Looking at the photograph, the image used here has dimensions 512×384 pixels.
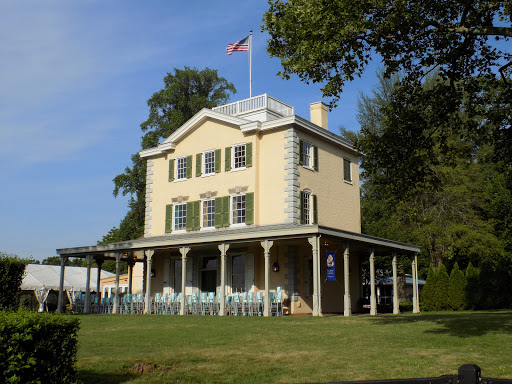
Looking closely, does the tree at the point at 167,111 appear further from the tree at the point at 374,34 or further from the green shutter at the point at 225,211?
the tree at the point at 374,34

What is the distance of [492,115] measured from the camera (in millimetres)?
13094

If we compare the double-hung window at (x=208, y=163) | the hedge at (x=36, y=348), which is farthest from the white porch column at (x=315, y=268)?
the hedge at (x=36, y=348)

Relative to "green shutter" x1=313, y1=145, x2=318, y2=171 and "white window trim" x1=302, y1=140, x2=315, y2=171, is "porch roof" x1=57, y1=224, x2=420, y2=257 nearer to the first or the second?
"white window trim" x1=302, y1=140, x2=315, y2=171

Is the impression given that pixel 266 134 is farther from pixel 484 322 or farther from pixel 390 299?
pixel 390 299

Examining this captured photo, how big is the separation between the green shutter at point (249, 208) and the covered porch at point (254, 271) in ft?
2.46

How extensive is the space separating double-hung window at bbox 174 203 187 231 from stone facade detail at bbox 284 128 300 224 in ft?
19.3

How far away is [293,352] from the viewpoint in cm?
894

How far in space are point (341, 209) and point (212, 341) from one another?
1509 cm

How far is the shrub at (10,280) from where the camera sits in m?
7.46

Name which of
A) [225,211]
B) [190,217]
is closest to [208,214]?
[190,217]

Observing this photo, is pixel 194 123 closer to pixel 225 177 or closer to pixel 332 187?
pixel 225 177

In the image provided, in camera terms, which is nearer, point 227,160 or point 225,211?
point 225,211

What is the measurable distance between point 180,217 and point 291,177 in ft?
21.4

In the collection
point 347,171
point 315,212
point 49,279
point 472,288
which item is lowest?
point 472,288
